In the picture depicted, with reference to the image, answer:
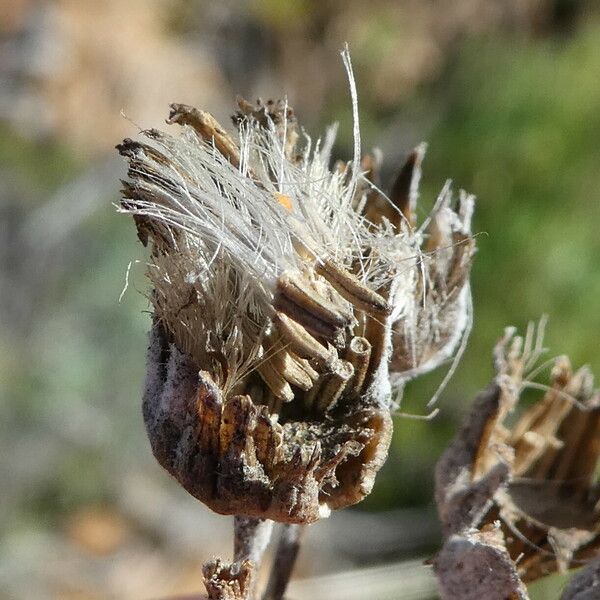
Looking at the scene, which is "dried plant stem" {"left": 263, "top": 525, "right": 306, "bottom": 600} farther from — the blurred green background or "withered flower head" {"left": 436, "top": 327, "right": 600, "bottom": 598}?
the blurred green background

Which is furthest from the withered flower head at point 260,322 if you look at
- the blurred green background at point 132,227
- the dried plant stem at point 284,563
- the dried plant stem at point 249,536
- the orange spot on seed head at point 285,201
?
the blurred green background at point 132,227

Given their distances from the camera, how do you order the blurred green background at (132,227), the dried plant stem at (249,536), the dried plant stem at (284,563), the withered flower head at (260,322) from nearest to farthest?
the withered flower head at (260,322)
the dried plant stem at (249,536)
the dried plant stem at (284,563)
the blurred green background at (132,227)

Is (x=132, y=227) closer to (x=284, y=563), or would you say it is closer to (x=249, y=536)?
(x=284, y=563)

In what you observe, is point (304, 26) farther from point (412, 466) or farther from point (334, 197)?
point (334, 197)

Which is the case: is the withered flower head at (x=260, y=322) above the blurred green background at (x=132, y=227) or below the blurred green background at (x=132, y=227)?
below

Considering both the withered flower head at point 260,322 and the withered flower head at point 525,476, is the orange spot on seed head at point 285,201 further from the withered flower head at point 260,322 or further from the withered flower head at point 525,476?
the withered flower head at point 525,476

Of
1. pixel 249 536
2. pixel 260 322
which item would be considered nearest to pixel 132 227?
pixel 249 536

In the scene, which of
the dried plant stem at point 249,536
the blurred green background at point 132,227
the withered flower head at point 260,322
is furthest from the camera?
the blurred green background at point 132,227

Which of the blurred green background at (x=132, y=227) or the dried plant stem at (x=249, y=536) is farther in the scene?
→ the blurred green background at (x=132, y=227)
